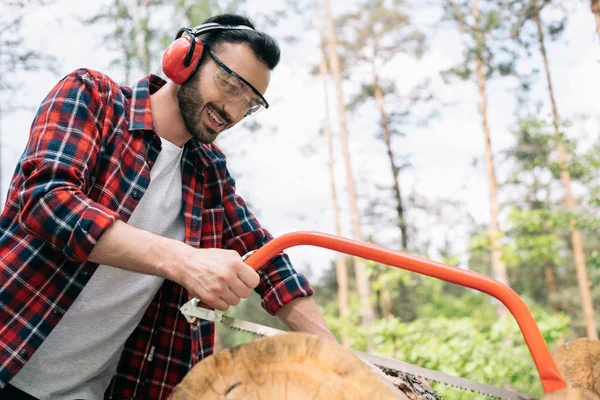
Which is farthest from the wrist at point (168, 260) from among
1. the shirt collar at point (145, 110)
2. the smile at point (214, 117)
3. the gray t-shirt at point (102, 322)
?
the smile at point (214, 117)

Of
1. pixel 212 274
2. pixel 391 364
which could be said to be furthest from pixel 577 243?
pixel 212 274

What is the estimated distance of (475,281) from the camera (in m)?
1.56

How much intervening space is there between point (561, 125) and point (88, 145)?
1050cm

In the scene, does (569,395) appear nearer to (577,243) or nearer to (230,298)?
(230,298)

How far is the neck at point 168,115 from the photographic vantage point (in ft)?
7.52

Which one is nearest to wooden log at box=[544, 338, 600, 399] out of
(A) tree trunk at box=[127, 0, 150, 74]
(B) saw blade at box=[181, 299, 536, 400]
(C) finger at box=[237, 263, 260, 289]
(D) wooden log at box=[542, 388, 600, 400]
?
(B) saw blade at box=[181, 299, 536, 400]

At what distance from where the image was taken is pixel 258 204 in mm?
15164

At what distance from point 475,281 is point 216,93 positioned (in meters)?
1.26

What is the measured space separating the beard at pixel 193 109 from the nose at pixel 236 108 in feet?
0.32

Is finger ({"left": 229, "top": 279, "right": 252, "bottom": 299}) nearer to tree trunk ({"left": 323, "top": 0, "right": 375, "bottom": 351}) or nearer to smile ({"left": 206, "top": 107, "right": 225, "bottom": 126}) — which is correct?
smile ({"left": 206, "top": 107, "right": 225, "bottom": 126})

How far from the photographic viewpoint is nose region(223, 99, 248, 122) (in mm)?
2229

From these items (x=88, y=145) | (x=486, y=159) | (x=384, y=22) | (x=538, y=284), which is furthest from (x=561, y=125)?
(x=538, y=284)

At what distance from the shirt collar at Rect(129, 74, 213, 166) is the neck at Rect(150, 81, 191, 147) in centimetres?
6

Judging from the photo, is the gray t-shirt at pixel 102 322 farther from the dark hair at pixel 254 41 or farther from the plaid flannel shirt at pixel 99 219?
the dark hair at pixel 254 41
